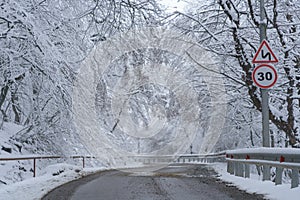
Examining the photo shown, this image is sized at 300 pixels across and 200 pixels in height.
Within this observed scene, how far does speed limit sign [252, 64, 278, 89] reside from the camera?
11945 mm

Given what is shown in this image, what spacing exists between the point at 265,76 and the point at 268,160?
2.17 m

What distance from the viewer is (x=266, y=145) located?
12.9 m

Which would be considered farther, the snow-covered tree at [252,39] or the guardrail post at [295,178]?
the snow-covered tree at [252,39]

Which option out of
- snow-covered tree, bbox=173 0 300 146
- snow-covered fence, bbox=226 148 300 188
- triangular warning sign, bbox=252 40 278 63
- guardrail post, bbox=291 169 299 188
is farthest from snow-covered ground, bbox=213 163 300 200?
snow-covered tree, bbox=173 0 300 146

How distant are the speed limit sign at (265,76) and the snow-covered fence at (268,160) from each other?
1.66m

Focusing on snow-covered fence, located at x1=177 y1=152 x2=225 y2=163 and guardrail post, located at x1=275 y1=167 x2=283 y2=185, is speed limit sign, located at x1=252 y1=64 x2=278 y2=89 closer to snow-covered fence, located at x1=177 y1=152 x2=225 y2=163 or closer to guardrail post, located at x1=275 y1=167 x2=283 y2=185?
guardrail post, located at x1=275 y1=167 x2=283 y2=185

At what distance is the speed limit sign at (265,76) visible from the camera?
11.9 metres

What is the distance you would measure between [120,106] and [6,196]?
20.8 m

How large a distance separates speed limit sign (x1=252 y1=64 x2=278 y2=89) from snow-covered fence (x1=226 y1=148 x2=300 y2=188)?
1664 millimetres

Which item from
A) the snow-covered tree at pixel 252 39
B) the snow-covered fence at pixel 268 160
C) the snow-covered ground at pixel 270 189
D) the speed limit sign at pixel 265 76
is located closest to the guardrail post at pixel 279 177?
the snow-covered fence at pixel 268 160

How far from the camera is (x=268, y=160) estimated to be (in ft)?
37.2

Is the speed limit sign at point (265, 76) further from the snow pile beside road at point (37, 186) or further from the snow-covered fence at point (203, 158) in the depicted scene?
the snow-covered fence at point (203, 158)

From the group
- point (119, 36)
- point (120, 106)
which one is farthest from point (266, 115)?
point (120, 106)

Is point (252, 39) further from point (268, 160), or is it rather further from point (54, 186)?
point (54, 186)
